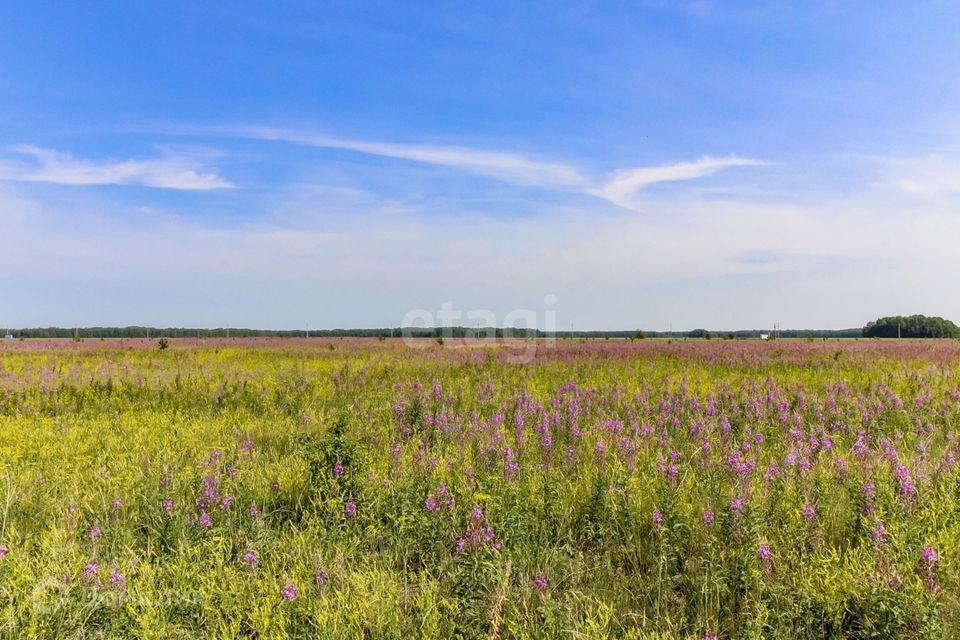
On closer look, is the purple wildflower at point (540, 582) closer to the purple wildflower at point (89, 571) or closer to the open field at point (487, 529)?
the open field at point (487, 529)

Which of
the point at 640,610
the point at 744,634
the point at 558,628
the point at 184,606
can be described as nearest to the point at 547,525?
the point at 640,610

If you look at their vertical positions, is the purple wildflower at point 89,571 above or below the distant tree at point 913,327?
below

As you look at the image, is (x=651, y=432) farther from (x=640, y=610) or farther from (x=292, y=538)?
(x=292, y=538)

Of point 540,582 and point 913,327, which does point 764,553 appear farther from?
point 913,327

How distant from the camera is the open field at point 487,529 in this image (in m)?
2.58

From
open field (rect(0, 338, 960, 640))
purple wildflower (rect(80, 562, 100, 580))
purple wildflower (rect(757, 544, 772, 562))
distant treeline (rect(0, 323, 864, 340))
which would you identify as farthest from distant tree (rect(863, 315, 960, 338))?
purple wildflower (rect(80, 562, 100, 580))

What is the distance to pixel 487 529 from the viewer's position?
3104 mm

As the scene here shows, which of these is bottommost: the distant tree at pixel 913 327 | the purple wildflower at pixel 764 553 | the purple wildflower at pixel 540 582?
the purple wildflower at pixel 540 582

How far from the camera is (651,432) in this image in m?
5.46

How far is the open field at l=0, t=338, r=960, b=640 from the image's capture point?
2.58m

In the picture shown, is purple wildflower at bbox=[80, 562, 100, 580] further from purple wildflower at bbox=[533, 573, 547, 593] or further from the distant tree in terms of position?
the distant tree

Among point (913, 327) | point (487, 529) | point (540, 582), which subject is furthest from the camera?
point (913, 327)

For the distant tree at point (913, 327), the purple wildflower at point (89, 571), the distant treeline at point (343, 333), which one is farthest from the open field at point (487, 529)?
the distant tree at point (913, 327)

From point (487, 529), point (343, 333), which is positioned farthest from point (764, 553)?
point (343, 333)
